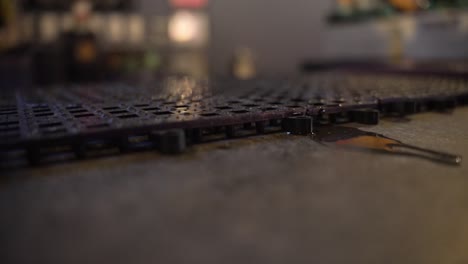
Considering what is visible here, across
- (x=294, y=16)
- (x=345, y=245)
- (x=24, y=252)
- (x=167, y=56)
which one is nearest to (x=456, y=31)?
(x=345, y=245)

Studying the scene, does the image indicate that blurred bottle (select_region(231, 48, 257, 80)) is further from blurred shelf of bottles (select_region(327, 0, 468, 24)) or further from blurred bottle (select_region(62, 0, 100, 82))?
blurred bottle (select_region(62, 0, 100, 82))

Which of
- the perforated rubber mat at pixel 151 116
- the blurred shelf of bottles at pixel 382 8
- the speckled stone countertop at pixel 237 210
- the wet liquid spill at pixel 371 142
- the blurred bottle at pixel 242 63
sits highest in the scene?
the blurred shelf of bottles at pixel 382 8

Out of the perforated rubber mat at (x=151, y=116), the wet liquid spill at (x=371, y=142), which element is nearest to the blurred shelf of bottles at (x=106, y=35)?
the perforated rubber mat at (x=151, y=116)

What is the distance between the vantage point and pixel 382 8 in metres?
2.68

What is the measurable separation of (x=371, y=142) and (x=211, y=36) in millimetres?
4811

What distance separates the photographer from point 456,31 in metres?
2.16

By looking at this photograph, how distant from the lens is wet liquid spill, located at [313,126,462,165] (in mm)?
483

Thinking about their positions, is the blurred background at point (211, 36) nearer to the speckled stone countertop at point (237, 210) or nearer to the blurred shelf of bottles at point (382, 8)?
the blurred shelf of bottles at point (382, 8)

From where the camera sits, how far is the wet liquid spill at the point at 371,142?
19.0 inches

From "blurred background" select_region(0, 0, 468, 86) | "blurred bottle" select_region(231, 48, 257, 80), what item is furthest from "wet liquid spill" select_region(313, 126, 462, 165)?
"blurred bottle" select_region(231, 48, 257, 80)

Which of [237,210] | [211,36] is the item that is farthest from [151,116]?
[211,36]

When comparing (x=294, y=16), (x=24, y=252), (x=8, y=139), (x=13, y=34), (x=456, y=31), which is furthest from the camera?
(x=294, y=16)

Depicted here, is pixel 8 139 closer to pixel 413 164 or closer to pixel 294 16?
pixel 413 164

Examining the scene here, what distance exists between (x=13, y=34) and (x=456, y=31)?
152 inches
